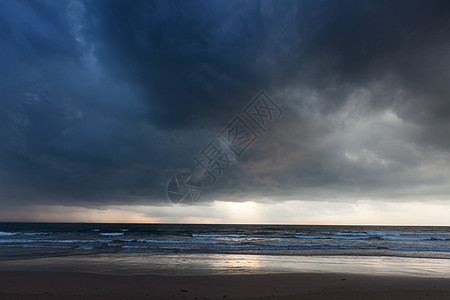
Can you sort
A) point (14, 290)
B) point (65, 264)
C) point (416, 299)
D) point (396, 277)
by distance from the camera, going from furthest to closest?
point (65, 264) < point (396, 277) < point (14, 290) < point (416, 299)

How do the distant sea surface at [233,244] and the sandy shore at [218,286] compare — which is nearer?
the sandy shore at [218,286]

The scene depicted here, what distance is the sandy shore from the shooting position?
356 inches

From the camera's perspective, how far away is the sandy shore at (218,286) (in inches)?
356

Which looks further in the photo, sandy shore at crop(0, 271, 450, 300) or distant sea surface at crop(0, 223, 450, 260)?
distant sea surface at crop(0, 223, 450, 260)

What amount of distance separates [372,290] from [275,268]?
547 cm

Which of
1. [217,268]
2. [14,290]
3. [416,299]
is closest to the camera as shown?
[416,299]

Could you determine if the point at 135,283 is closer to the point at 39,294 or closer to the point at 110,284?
the point at 110,284

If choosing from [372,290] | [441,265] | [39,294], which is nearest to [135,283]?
[39,294]

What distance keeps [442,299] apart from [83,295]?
1267 cm

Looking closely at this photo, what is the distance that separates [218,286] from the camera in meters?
10.4

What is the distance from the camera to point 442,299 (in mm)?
8711

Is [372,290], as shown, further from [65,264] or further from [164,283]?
[65,264]

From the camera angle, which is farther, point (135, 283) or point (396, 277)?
point (396, 277)

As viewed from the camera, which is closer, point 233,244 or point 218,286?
point 218,286
